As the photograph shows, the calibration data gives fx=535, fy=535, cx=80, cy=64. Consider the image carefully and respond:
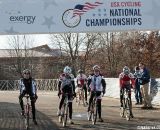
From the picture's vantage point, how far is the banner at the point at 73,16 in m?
18.8

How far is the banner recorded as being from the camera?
61.5 ft

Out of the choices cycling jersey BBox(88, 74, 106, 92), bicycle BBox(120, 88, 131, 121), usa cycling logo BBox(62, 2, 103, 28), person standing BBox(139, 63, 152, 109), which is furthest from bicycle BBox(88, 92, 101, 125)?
person standing BBox(139, 63, 152, 109)

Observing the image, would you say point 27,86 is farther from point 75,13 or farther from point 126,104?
point 126,104

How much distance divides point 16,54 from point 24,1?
236ft

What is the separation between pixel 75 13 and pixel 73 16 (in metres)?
0.13

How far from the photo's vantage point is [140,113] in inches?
860

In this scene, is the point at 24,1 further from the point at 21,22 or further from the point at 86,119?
the point at 86,119

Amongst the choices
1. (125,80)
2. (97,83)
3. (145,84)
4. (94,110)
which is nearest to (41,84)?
(145,84)

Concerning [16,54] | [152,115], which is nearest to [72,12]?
[152,115]

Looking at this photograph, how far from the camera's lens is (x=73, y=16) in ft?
61.7

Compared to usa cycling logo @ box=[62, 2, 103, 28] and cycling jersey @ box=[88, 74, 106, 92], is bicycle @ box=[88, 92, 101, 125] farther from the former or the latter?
usa cycling logo @ box=[62, 2, 103, 28]

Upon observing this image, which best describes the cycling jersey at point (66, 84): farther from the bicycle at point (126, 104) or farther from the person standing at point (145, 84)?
the person standing at point (145, 84)

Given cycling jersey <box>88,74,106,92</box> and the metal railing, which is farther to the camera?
the metal railing

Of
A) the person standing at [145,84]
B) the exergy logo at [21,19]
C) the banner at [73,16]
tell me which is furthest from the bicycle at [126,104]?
the exergy logo at [21,19]
